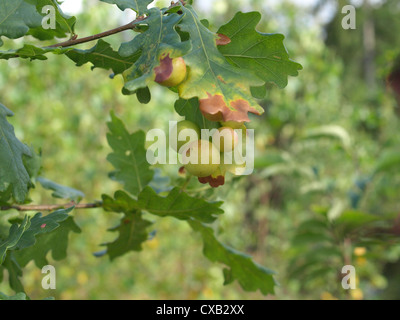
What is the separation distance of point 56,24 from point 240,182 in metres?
1.07

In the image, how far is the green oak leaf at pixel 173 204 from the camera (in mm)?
711

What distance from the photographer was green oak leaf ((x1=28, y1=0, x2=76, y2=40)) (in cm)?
67

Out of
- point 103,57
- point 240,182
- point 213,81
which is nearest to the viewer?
point 213,81

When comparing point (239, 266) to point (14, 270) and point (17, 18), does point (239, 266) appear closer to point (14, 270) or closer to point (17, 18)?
point (14, 270)

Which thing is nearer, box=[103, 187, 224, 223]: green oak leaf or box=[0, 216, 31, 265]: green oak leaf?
box=[0, 216, 31, 265]: green oak leaf

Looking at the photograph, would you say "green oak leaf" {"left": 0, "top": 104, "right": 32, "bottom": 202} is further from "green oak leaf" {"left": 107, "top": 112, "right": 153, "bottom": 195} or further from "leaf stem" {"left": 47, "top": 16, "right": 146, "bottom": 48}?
"green oak leaf" {"left": 107, "top": 112, "right": 153, "bottom": 195}

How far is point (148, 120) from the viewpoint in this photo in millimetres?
2877

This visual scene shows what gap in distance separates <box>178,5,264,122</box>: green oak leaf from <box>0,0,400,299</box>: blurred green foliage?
1.16 m

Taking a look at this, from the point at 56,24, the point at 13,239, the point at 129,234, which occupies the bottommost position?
the point at 13,239

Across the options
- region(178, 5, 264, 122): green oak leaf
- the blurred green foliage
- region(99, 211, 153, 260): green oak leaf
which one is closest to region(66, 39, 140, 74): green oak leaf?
region(178, 5, 264, 122): green oak leaf

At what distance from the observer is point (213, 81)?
0.55 m

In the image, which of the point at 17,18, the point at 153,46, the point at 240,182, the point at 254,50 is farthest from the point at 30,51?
the point at 240,182

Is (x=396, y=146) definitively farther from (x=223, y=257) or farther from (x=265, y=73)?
(x=265, y=73)

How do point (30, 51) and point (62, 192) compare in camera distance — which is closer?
point (30, 51)
